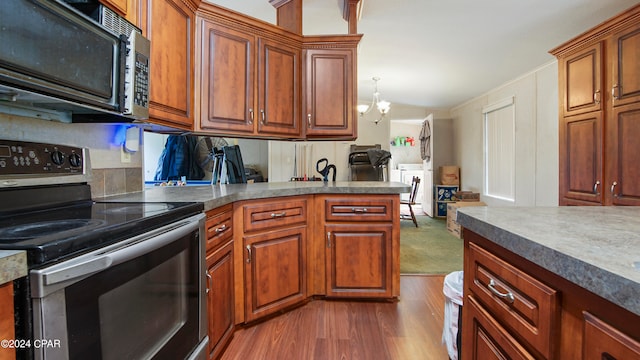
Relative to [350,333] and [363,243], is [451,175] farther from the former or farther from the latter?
[350,333]

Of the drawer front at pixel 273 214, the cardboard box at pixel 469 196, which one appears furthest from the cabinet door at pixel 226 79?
the cardboard box at pixel 469 196

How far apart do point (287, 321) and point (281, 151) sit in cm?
345

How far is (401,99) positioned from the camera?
638 centimetres

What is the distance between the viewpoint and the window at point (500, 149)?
4.57 meters

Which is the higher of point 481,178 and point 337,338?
point 481,178

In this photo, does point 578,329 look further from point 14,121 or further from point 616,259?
point 14,121

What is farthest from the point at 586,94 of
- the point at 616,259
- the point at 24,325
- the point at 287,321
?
the point at 24,325

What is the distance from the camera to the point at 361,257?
91.4 inches

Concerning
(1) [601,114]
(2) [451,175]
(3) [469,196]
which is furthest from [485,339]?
(2) [451,175]

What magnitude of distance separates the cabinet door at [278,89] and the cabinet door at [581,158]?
2273mm

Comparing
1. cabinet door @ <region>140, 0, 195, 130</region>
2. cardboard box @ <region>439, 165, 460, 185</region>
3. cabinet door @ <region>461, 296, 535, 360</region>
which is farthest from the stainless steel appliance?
cardboard box @ <region>439, 165, 460, 185</region>

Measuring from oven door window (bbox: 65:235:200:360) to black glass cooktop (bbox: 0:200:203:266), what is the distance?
0.09 meters

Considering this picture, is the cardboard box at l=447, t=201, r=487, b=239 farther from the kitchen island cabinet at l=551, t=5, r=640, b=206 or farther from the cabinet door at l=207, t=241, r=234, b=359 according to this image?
the cabinet door at l=207, t=241, r=234, b=359

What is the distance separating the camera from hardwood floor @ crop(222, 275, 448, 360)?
173 centimetres
